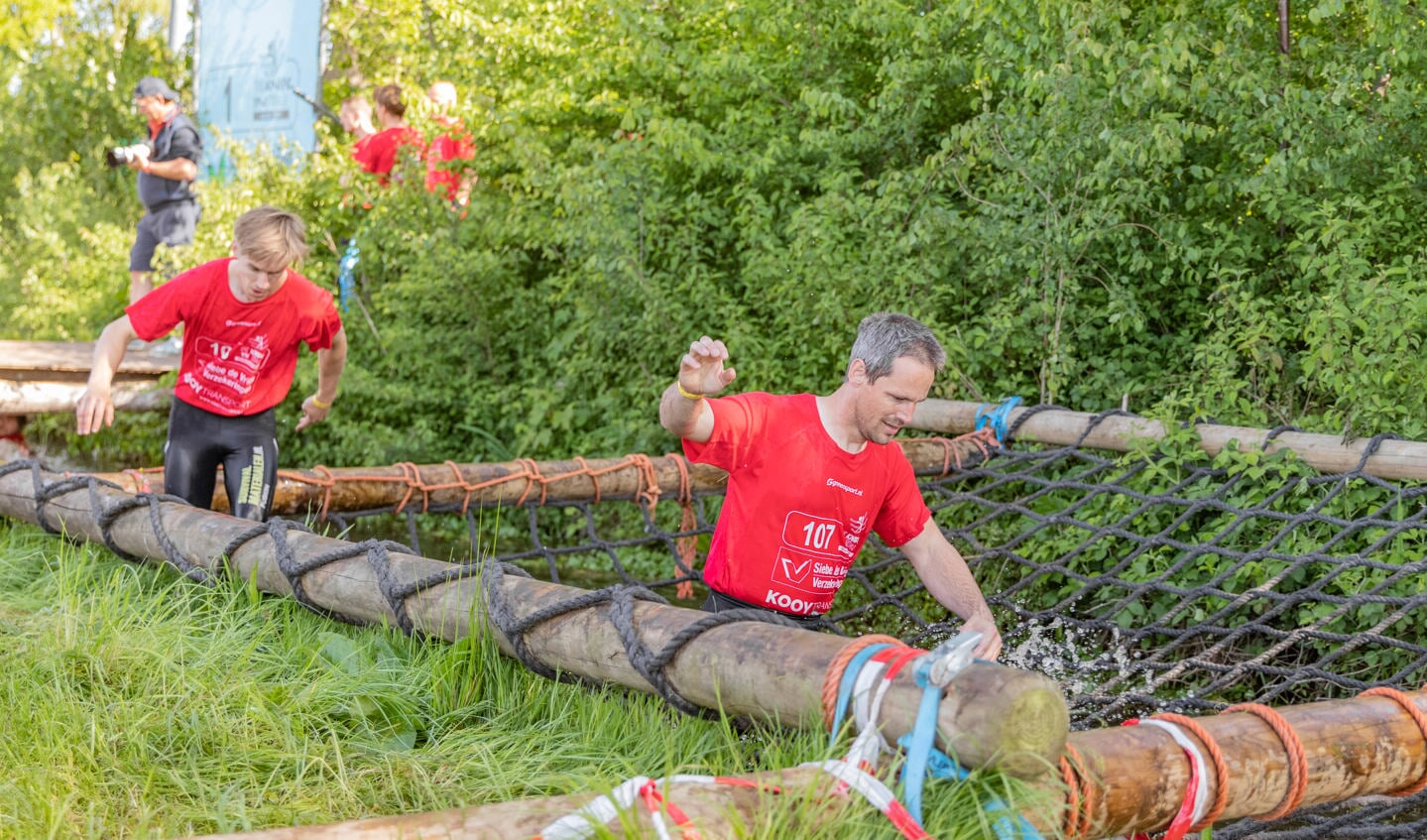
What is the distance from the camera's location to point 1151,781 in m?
2.02

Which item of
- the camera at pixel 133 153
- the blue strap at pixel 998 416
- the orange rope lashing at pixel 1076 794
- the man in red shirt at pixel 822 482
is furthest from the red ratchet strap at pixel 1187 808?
the camera at pixel 133 153

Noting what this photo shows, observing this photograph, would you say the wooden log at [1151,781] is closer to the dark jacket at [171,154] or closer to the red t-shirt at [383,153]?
the red t-shirt at [383,153]

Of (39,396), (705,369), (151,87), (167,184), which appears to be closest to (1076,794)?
(705,369)

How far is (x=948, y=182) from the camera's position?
246 inches

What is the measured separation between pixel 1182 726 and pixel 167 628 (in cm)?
223

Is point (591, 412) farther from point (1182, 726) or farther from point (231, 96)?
point (1182, 726)

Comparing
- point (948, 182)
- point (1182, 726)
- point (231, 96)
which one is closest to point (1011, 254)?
point (948, 182)

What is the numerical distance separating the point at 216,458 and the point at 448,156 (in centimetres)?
378

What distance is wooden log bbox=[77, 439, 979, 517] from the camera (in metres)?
4.67

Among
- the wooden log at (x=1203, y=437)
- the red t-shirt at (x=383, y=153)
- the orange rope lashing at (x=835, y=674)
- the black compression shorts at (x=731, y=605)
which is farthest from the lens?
the red t-shirt at (x=383, y=153)

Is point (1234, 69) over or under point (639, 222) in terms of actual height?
over

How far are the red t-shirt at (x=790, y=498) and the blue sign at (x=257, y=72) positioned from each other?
21.7 feet

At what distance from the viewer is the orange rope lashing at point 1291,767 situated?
2.18 m

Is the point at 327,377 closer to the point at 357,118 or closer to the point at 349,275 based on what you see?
the point at 349,275
